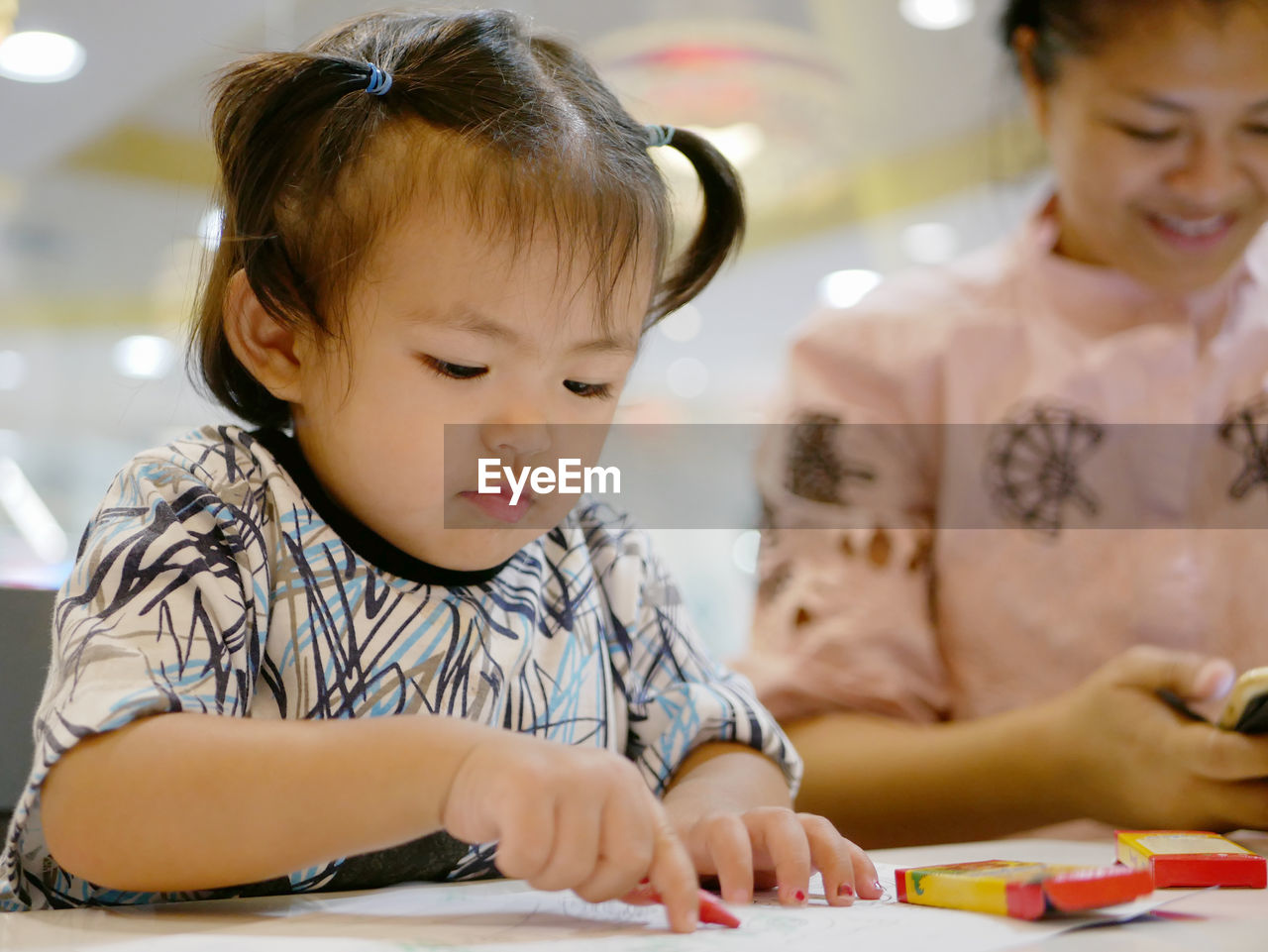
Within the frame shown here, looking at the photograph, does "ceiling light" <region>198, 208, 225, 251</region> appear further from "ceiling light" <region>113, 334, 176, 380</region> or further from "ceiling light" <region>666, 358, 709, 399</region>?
"ceiling light" <region>666, 358, 709, 399</region>

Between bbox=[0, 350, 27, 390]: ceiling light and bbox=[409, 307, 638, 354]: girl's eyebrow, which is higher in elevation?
bbox=[0, 350, 27, 390]: ceiling light

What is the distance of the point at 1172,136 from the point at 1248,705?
1.21 ft

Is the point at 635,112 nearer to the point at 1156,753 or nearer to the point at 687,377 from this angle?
the point at 1156,753

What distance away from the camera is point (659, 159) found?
565 mm

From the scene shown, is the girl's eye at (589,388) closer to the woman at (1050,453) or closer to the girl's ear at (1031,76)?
the woman at (1050,453)

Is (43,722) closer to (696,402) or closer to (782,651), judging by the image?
(782,651)

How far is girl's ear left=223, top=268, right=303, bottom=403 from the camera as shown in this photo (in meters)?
0.50

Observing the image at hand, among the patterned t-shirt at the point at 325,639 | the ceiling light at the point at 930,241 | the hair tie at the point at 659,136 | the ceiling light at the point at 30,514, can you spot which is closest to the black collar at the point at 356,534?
the patterned t-shirt at the point at 325,639

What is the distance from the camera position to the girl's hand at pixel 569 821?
348 mm

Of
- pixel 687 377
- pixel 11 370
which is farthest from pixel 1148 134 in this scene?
pixel 687 377

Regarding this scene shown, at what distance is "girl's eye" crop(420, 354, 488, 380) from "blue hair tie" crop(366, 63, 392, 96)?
118 mm

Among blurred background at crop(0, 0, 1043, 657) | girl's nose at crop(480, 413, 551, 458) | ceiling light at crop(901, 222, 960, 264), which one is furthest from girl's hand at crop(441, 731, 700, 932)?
ceiling light at crop(901, 222, 960, 264)

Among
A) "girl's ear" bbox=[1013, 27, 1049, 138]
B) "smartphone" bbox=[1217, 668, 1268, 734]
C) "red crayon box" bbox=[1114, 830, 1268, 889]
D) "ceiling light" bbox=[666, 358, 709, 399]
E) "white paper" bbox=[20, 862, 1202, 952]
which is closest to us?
"white paper" bbox=[20, 862, 1202, 952]

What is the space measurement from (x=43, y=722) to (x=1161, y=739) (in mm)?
520
